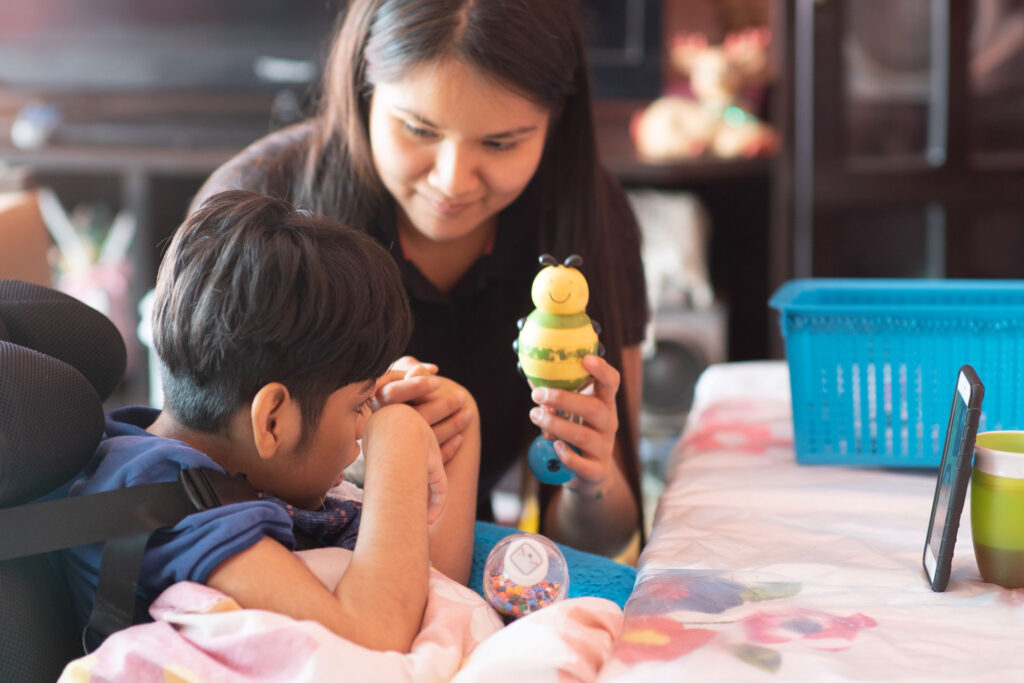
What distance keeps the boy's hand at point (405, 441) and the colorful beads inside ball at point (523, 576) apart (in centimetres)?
7

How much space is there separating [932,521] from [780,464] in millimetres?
285

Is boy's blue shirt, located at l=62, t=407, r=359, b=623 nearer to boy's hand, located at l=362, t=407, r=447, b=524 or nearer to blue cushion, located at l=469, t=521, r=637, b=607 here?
boy's hand, located at l=362, t=407, r=447, b=524

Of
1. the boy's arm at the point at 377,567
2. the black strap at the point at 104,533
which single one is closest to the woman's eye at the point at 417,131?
the boy's arm at the point at 377,567

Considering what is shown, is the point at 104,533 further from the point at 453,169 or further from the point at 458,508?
the point at 453,169

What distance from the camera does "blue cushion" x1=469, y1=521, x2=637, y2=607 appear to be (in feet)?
3.00

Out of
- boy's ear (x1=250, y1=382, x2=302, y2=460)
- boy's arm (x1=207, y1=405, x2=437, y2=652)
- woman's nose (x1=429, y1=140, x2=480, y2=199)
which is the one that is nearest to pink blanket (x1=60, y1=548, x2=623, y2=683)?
boy's arm (x1=207, y1=405, x2=437, y2=652)

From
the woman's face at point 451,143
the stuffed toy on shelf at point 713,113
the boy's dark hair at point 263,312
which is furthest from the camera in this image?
the stuffed toy on shelf at point 713,113

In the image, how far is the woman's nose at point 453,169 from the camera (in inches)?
40.7

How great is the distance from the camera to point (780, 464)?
1.09 metres

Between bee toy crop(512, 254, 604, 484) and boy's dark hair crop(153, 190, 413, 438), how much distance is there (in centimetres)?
14

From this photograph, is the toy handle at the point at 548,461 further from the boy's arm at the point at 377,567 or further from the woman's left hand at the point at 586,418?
the boy's arm at the point at 377,567

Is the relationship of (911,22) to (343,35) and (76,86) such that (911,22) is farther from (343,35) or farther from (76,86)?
(76,86)

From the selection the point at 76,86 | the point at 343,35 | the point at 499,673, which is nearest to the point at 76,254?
the point at 76,86

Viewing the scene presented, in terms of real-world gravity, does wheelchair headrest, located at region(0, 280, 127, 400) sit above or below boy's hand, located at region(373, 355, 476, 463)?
above
